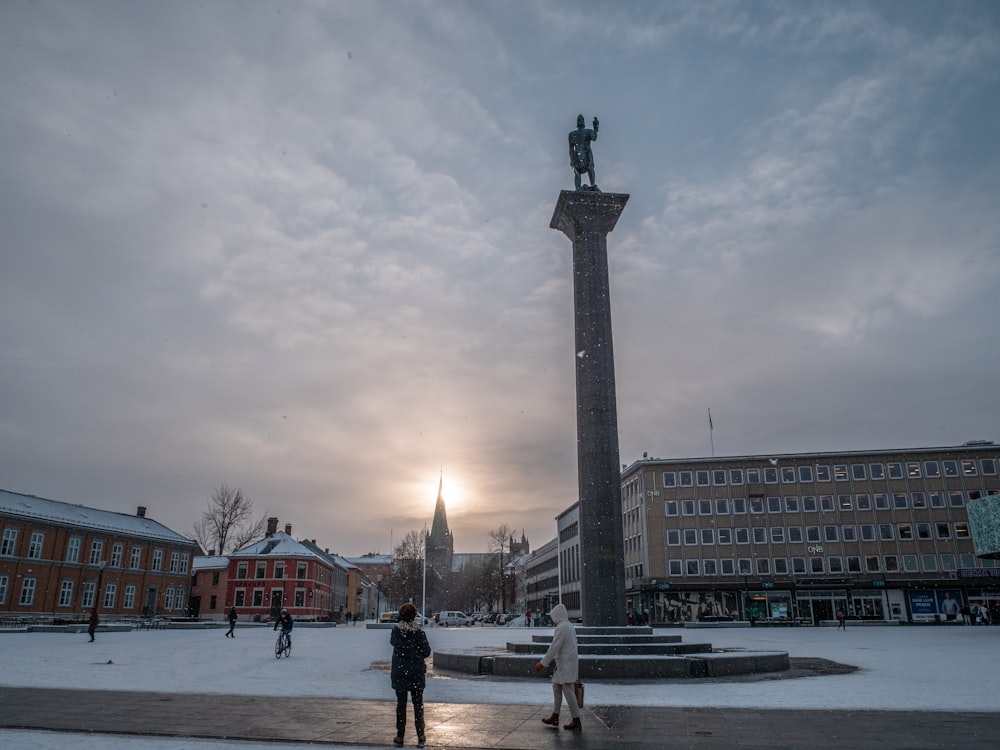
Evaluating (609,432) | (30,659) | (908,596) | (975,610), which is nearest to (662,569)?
(908,596)

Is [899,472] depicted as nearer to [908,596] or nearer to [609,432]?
[908,596]

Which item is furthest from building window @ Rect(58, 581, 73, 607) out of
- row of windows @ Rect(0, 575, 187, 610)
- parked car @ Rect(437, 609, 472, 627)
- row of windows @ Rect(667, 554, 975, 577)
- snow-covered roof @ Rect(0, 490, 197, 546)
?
row of windows @ Rect(667, 554, 975, 577)

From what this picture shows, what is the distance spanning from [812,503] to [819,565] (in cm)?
574

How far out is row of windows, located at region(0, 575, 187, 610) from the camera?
168 feet

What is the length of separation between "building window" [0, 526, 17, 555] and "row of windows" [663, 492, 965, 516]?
55016 mm

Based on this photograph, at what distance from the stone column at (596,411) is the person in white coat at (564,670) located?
898cm

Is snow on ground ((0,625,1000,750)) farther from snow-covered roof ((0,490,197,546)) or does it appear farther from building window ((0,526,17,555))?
snow-covered roof ((0,490,197,546))

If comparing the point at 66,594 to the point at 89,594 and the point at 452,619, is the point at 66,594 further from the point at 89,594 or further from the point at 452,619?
the point at 452,619

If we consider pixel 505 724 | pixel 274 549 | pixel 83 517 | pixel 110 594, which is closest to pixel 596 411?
pixel 505 724

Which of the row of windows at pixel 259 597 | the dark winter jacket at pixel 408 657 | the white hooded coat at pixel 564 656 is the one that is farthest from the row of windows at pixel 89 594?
the white hooded coat at pixel 564 656

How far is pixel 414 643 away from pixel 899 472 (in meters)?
69.7

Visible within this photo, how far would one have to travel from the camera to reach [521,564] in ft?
487

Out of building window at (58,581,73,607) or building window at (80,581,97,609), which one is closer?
building window at (58,581,73,607)

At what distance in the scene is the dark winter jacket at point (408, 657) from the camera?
28.8 feet
